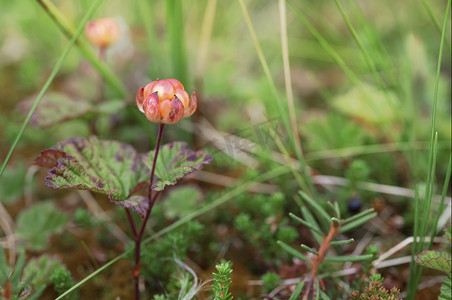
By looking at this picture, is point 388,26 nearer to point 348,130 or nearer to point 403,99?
point 403,99

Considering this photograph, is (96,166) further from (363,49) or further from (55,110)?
(363,49)

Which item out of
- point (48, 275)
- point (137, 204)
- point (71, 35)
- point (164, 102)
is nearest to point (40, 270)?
point (48, 275)

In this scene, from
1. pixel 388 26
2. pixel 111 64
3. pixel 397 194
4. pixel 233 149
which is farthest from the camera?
pixel 388 26

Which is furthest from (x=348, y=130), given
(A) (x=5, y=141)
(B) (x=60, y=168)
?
(A) (x=5, y=141)

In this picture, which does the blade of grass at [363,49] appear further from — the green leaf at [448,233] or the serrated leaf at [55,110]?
the serrated leaf at [55,110]

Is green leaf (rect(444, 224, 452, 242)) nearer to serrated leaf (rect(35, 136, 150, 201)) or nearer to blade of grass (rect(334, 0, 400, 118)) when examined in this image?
blade of grass (rect(334, 0, 400, 118))

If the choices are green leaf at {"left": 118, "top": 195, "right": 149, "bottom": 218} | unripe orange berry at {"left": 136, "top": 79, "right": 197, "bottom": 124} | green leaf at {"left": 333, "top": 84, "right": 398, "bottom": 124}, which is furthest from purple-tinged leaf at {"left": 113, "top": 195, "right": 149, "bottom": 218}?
green leaf at {"left": 333, "top": 84, "right": 398, "bottom": 124}

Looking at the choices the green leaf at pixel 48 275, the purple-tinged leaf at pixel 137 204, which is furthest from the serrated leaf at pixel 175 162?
the green leaf at pixel 48 275
